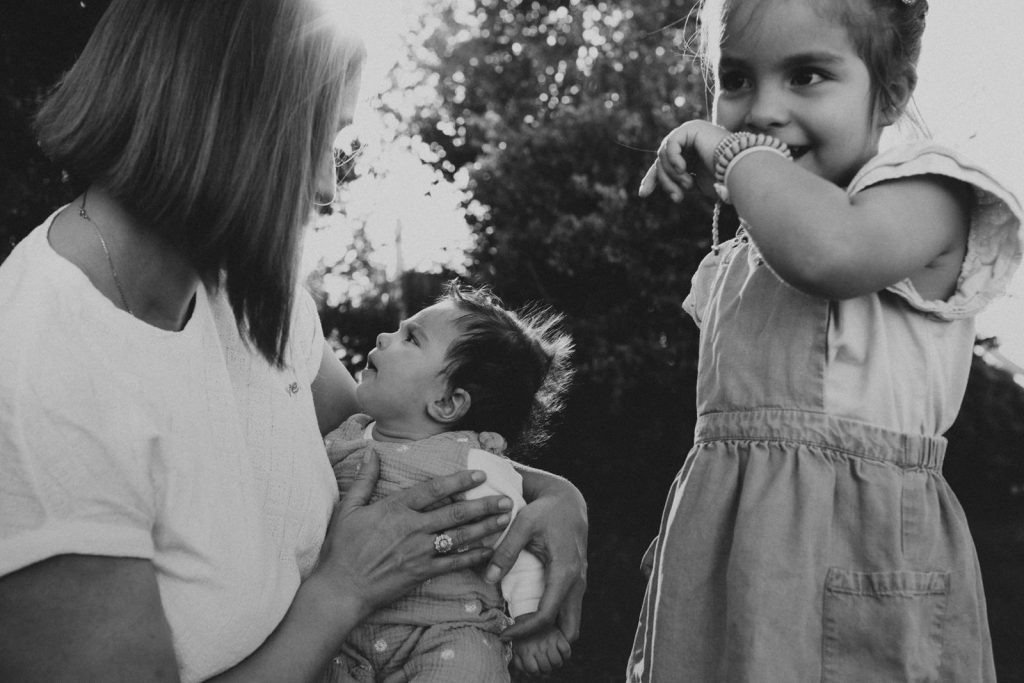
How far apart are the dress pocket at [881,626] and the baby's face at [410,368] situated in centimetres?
129

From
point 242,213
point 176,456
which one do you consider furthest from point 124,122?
point 176,456

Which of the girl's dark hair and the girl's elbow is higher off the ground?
the girl's dark hair

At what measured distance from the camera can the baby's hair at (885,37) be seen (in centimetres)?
170

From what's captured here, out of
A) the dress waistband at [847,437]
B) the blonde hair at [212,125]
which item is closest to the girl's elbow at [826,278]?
the dress waistband at [847,437]

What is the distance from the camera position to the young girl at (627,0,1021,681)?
1.58 meters

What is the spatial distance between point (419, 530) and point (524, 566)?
1.11 ft

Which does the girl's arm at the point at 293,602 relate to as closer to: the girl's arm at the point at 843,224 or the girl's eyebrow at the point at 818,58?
the girl's arm at the point at 843,224

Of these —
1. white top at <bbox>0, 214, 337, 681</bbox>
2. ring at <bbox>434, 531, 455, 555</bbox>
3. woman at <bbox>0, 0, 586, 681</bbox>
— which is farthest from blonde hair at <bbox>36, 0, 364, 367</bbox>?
ring at <bbox>434, 531, 455, 555</bbox>

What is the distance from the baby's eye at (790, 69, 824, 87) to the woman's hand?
1161mm

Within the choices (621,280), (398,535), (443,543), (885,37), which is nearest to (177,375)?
(398,535)

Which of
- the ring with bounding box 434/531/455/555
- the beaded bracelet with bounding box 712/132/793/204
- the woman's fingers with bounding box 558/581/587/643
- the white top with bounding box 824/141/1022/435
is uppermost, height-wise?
the beaded bracelet with bounding box 712/132/793/204

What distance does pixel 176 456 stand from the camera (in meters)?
1.54

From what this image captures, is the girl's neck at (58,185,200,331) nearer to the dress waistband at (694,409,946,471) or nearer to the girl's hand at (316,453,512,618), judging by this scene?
the girl's hand at (316,453,512,618)

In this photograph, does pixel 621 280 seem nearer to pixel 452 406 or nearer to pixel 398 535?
pixel 452 406
